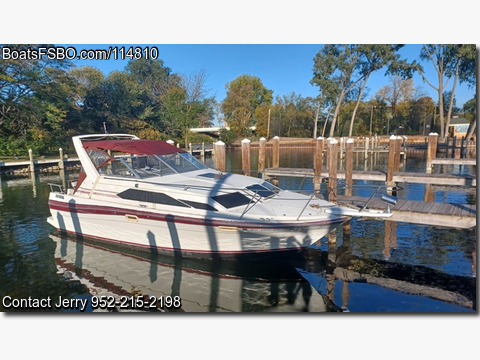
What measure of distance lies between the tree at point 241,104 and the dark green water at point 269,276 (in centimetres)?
4091

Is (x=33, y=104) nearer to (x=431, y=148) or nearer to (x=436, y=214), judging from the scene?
(x=431, y=148)

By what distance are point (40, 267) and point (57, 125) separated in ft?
74.9

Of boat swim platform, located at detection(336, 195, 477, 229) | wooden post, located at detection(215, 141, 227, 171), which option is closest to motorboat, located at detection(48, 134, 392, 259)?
boat swim platform, located at detection(336, 195, 477, 229)

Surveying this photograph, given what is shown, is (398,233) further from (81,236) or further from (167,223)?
(81,236)

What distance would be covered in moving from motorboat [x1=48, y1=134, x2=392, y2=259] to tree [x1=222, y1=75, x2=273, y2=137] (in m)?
40.2

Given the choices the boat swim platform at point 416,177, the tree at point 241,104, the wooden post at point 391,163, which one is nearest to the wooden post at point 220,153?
the boat swim platform at point 416,177

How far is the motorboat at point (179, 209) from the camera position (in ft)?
Answer: 21.7

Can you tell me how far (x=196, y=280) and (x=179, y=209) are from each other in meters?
1.55

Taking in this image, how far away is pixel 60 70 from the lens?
82.5 feet

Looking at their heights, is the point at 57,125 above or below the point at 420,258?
above

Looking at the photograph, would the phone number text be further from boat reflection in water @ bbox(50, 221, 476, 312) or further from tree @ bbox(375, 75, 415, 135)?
tree @ bbox(375, 75, 415, 135)

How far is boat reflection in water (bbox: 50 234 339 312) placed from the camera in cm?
567

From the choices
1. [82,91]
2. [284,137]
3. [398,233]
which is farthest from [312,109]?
[398,233]

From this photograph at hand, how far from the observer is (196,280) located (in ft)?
21.2
